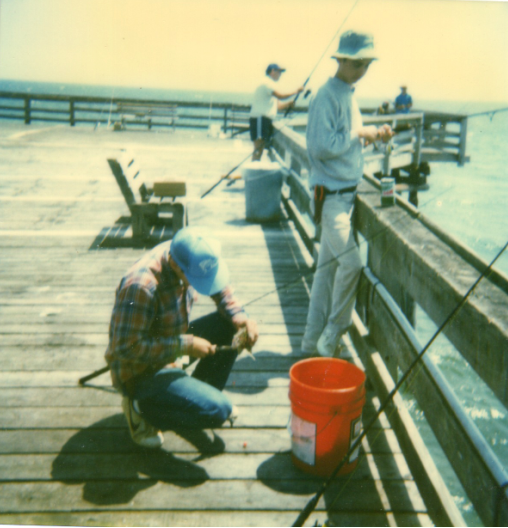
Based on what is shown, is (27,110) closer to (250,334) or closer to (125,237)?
(125,237)

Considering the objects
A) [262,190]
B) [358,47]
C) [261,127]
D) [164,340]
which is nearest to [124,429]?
[164,340]

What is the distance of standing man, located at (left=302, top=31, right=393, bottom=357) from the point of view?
3189 mm

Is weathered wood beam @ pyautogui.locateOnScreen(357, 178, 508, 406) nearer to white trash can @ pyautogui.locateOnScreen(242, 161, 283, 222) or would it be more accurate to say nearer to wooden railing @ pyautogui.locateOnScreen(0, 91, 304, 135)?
white trash can @ pyautogui.locateOnScreen(242, 161, 283, 222)

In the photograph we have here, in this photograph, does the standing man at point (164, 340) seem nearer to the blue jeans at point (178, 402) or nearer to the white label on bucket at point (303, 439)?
the blue jeans at point (178, 402)

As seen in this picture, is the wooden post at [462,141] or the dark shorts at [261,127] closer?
the dark shorts at [261,127]

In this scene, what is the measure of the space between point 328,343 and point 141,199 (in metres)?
3.90

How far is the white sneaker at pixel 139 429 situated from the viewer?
8.86 ft

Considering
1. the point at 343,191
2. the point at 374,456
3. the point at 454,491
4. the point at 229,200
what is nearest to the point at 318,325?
the point at 343,191

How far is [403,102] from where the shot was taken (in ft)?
58.3

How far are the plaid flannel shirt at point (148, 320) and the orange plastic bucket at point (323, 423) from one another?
58 cm

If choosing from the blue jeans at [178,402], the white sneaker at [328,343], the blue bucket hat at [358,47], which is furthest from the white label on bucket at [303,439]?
the blue bucket hat at [358,47]

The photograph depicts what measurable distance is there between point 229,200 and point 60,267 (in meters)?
3.48

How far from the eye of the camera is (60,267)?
17.6ft

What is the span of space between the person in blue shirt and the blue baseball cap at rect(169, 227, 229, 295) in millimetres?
15938
